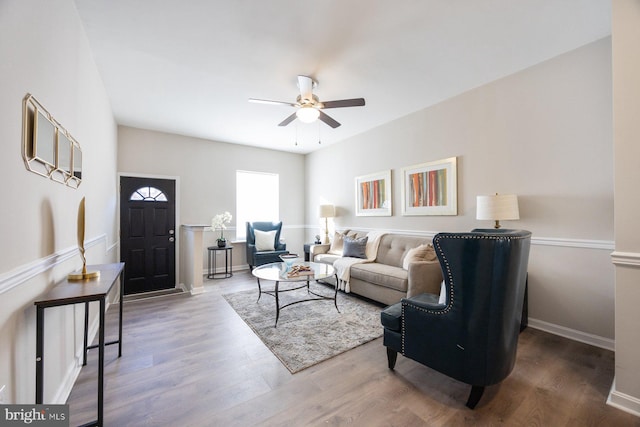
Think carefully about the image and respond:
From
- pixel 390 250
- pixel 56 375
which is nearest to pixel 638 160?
pixel 390 250

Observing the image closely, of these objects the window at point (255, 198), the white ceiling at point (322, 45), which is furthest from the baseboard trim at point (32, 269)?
the window at point (255, 198)

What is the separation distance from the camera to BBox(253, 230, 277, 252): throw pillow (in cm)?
529

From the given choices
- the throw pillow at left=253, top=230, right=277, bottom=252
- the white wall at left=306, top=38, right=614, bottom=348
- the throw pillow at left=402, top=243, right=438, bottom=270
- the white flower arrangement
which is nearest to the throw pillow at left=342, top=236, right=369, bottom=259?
the throw pillow at left=402, top=243, right=438, bottom=270

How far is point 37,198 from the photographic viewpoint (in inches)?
55.6

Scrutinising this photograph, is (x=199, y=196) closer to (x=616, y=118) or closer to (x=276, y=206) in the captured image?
(x=276, y=206)

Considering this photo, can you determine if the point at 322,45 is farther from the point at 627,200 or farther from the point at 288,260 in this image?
the point at 288,260

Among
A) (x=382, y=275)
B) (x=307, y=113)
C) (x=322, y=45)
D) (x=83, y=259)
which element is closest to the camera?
(x=83, y=259)

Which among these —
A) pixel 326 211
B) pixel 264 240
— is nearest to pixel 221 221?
pixel 264 240

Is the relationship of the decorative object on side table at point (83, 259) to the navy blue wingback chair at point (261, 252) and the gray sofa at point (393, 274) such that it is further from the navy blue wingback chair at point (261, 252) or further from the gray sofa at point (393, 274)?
the navy blue wingback chair at point (261, 252)

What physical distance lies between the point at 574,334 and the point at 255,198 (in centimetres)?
560

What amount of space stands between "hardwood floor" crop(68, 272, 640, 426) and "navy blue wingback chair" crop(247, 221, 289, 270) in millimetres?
2472

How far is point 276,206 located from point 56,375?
489cm

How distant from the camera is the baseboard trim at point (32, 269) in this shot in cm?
109

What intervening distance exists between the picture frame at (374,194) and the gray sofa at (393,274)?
52 cm
